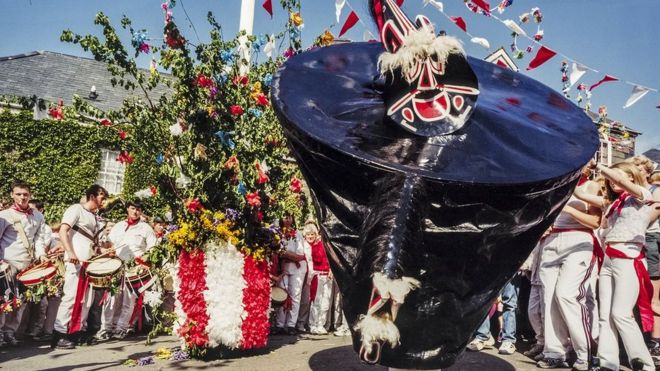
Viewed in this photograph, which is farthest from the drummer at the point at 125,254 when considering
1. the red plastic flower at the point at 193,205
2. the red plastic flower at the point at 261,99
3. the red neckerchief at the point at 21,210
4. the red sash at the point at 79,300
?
the red plastic flower at the point at 261,99

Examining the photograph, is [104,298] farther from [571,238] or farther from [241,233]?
[571,238]

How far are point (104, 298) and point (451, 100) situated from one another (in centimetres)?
612

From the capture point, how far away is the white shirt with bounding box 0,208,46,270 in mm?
6395

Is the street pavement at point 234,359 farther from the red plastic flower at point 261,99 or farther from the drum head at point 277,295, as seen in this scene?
the red plastic flower at point 261,99

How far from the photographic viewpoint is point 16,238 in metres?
6.53

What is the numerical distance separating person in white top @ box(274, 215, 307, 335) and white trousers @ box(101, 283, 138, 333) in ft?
7.15

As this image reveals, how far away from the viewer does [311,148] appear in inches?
77.7

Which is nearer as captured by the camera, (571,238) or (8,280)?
(571,238)

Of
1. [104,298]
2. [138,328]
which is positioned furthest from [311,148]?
[138,328]

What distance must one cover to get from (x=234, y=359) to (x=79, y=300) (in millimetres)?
2497

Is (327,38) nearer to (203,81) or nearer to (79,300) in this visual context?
(203,81)

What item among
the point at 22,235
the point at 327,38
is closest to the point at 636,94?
the point at 327,38

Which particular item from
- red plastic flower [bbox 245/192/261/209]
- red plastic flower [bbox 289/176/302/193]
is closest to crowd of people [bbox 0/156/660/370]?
red plastic flower [bbox 289/176/302/193]

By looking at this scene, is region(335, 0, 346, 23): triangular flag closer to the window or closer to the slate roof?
the slate roof
